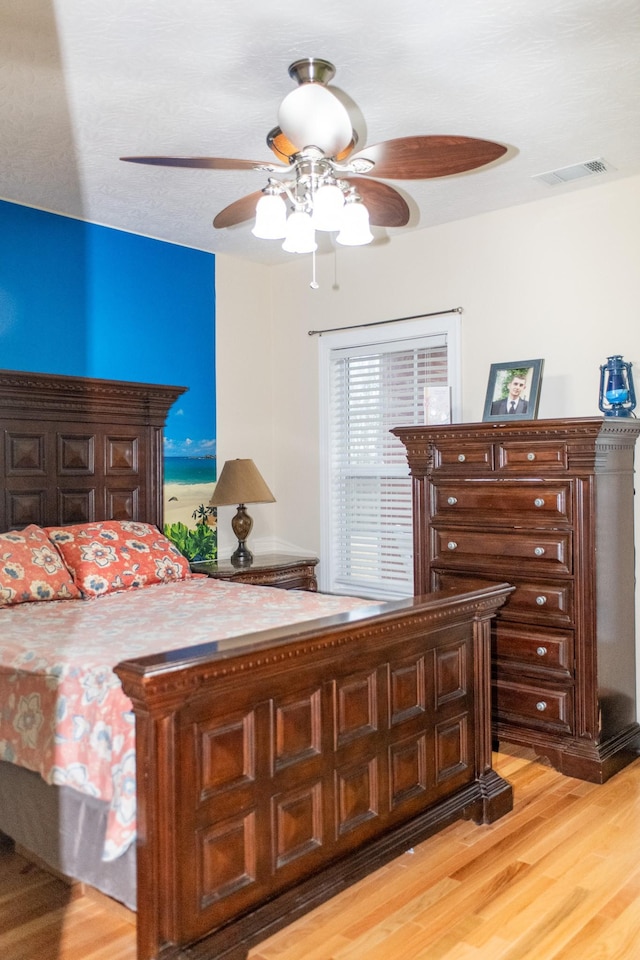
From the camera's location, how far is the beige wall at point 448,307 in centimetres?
371

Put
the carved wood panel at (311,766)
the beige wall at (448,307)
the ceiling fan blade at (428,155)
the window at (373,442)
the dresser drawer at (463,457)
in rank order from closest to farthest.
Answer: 1. the carved wood panel at (311,766)
2. the ceiling fan blade at (428,155)
3. the dresser drawer at (463,457)
4. the beige wall at (448,307)
5. the window at (373,442)

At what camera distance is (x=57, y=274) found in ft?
13.3

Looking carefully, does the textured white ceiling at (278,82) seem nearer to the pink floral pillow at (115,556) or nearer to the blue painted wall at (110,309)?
the blue painted wall at (110,309)

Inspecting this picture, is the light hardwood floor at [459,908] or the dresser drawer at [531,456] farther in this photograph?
the dresser drawer at [531,456]

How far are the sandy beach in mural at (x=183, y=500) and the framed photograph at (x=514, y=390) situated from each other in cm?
177

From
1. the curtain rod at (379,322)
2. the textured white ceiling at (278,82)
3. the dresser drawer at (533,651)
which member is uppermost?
the textured white ceiling at (278,82)

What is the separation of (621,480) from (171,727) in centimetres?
248

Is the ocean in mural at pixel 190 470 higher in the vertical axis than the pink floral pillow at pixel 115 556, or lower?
higher

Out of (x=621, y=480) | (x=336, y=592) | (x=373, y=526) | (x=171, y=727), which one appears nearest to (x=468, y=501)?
(x=621, y=480)

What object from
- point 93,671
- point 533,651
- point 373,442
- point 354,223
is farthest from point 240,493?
point 93,671

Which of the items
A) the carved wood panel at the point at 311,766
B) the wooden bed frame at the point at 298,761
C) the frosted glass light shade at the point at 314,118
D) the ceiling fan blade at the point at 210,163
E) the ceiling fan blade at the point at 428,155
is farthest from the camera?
the ceiling fan blade at the point at 210,163

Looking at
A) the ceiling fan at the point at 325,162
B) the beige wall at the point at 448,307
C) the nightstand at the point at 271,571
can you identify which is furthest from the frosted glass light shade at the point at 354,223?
the nightstand at the point at 271,571

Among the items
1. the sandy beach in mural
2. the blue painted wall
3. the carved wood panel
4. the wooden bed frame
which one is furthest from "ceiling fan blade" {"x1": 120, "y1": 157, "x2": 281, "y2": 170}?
the sandy beach in mural

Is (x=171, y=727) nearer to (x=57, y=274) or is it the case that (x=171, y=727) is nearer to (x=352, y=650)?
(x=352, y=650)
